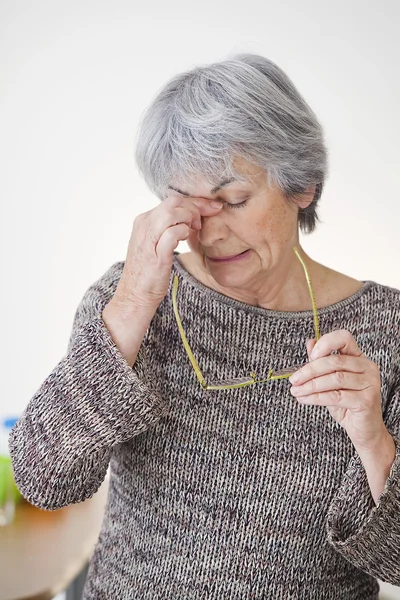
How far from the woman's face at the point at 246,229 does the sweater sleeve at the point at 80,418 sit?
0.24 m

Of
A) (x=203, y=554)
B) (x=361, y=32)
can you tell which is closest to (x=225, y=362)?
(x=203, y=554)

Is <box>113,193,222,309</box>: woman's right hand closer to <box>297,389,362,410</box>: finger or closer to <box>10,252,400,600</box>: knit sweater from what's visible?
<box>10,252,400,600</box>: knit sweater

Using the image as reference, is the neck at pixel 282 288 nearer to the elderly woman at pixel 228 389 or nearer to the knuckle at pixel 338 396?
the elderly woman at pixel 228 389

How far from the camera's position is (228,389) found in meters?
1.38

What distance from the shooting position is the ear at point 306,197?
133cm

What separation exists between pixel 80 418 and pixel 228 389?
30cm

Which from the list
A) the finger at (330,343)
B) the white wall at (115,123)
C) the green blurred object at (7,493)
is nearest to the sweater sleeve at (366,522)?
the finger at (330,343)

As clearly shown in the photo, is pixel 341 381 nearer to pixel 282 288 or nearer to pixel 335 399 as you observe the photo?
pixel 335 399

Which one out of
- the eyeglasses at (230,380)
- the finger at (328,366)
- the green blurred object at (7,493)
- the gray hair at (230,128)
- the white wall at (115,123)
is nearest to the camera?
the finger at (328,366)

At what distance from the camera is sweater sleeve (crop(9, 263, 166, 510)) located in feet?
4.01

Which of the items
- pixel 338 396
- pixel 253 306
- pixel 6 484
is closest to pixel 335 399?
pixel 338 396

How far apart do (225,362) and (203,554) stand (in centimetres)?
36

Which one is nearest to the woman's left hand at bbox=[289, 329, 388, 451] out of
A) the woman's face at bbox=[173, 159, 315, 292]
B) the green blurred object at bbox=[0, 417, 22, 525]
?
the woman's face at bbox=[173, 159, 315, 292]

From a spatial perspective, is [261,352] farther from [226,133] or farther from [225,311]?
[226,133]
